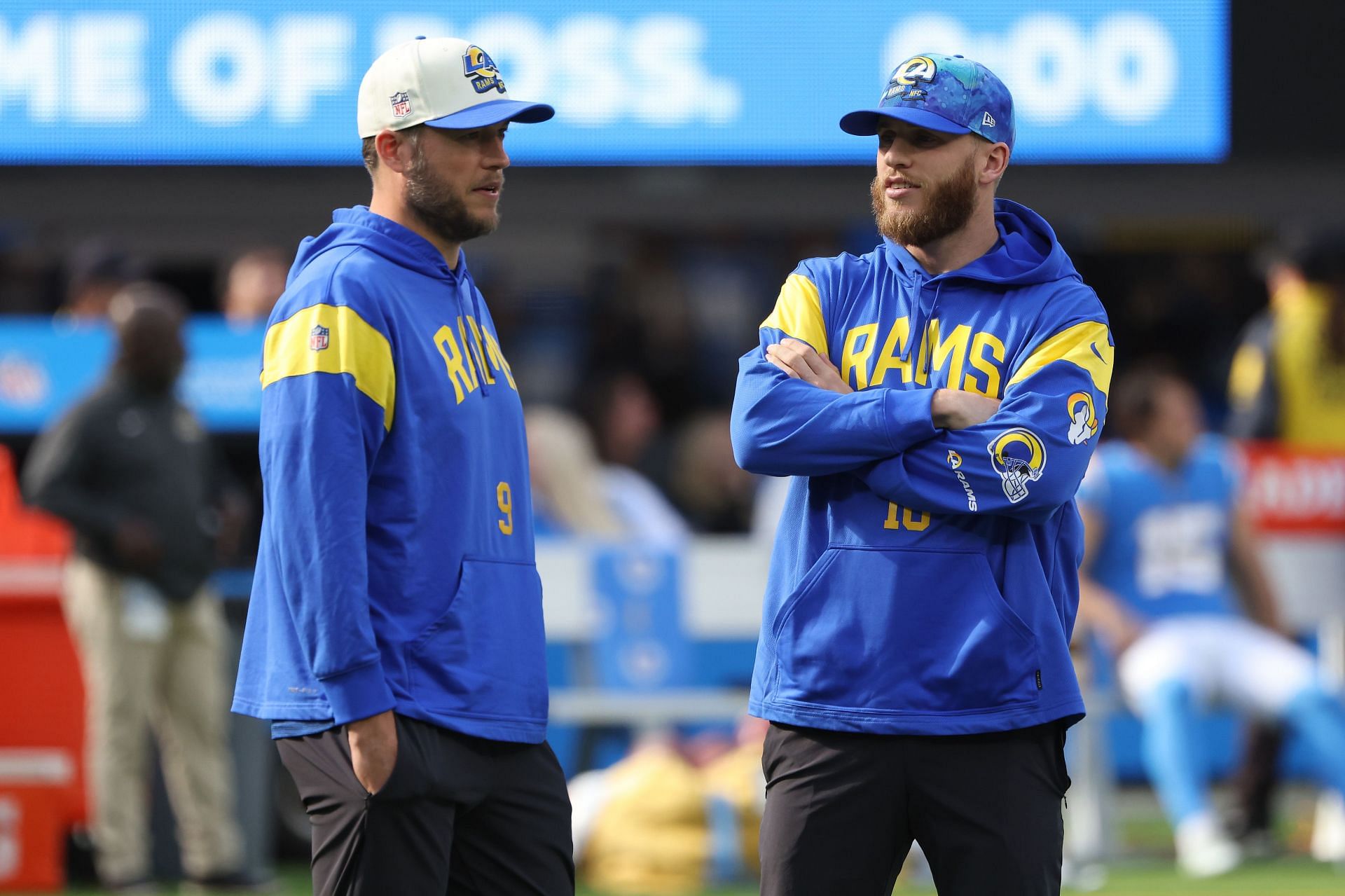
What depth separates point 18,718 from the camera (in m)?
7.35

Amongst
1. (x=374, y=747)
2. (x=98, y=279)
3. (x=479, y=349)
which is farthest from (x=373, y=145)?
(x=98, y=279)

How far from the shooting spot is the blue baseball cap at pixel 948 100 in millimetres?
3441

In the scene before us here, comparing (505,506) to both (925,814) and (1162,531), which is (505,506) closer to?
(925,814)

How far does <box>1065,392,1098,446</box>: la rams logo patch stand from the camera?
343 cm

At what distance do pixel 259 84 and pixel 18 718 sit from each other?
A: 2699 millimetres

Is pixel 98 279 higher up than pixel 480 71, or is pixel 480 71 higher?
pixel 480 71

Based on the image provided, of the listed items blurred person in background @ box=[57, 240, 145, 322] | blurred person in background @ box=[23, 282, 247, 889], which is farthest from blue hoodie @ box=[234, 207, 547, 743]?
blurred person in background @ box=[57, 240, 145, 322]

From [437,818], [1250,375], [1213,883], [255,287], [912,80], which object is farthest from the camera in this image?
[1250,375]

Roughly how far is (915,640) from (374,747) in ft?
3.05

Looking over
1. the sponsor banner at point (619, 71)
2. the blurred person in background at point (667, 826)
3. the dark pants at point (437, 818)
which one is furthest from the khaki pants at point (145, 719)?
the dark pants at point (437, 818)

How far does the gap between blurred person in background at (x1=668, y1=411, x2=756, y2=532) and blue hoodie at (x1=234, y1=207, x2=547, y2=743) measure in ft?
20.4

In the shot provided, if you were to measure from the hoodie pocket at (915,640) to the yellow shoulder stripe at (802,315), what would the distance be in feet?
1.44

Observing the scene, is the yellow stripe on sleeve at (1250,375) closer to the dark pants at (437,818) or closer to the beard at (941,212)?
the beard at (941,212)

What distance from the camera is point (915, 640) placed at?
3352mm
